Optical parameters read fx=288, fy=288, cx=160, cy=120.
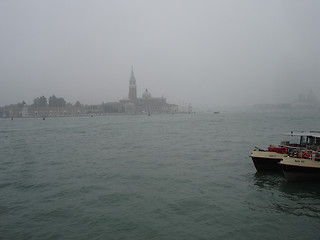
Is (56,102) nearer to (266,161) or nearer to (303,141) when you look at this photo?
(303,141)

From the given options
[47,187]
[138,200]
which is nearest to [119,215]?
[138,200]

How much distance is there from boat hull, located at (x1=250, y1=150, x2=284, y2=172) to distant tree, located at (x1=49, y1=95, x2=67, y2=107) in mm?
163623

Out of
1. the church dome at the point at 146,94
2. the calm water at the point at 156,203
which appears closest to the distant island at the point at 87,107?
the church dome at the point at 146,94

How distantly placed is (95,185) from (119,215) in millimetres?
→ 3445

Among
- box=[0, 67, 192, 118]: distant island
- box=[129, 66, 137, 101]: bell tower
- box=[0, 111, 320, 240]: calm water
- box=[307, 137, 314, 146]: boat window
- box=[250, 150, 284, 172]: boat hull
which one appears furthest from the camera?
box=[129, 66, 137, 101]: bell tower

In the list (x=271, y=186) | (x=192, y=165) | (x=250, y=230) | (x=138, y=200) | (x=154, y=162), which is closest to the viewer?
(x=250, y=230)

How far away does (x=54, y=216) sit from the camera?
8234mm

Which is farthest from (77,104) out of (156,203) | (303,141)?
(156,203)

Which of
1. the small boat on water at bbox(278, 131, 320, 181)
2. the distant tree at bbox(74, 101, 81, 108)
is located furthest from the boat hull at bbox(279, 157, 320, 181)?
the distant tree at bbox(74, 101, 81, 108)

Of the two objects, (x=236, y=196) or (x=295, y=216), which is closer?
(x=295, y=216)

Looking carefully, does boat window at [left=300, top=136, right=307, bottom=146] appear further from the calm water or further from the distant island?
the distant island

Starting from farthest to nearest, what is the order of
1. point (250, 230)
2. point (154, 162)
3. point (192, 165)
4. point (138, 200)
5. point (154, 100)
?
point (154, 100) → point (154, 162) → point (192, 165) → point (138, 200) → point (250, 230)

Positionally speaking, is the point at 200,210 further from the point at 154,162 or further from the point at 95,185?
the point at 154,162

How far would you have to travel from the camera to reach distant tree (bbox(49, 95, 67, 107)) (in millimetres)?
162500
